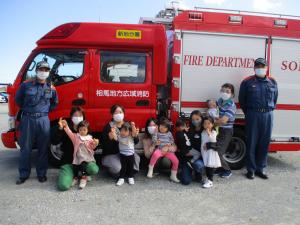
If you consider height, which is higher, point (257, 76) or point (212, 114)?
point (257, 76)

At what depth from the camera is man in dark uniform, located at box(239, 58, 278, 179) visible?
5496 millimetres

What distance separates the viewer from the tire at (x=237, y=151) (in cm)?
601

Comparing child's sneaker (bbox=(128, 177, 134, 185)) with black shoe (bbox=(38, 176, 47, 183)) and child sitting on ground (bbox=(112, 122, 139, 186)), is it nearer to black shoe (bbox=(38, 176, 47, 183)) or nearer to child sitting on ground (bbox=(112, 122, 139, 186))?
child sitting on ground (bbox=(112, 122, 139, 186))

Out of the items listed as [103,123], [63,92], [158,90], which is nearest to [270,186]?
[158,90]

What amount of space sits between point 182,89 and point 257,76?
1289 mm

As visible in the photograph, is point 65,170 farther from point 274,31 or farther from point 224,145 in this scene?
point 274,31

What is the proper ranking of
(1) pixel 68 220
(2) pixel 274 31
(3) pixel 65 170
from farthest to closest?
(2) pixel 274 31 → (3) pixel 65 170 → (1) pixel 68 220

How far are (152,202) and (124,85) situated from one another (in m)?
2.11

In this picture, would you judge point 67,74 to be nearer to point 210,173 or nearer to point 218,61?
point 218,61

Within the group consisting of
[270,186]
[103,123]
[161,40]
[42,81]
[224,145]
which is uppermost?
[161,40]

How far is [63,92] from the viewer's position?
217 inches

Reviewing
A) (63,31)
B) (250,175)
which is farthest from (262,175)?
(63,31)

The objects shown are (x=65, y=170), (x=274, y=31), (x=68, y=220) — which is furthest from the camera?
(x=274, y=31)

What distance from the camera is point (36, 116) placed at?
16.8 feet
